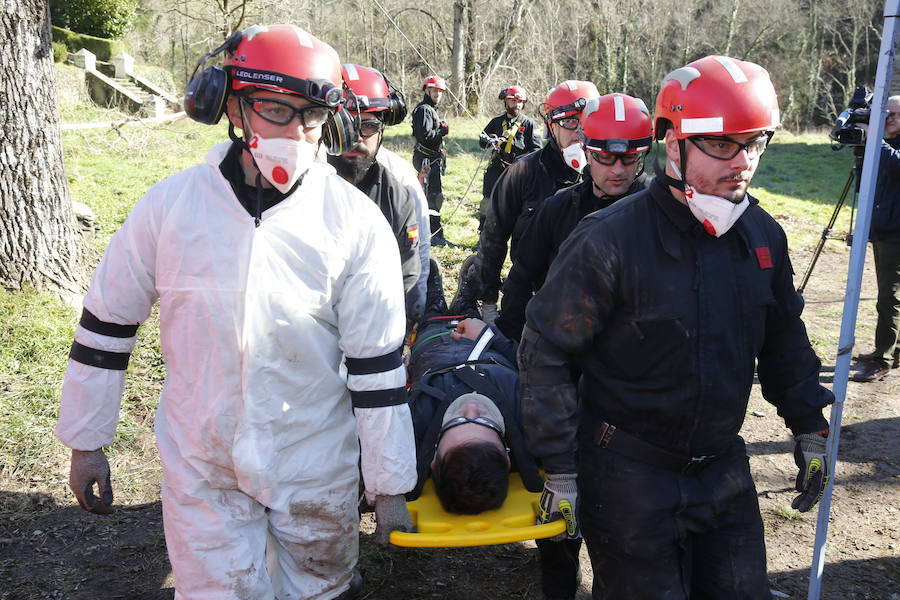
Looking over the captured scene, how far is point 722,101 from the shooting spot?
2.28m

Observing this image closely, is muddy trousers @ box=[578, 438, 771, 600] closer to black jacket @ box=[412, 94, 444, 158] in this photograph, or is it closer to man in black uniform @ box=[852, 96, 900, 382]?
man in black uniform @ box=[852, 96, 900, 382]

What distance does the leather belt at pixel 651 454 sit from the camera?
2.42 metres

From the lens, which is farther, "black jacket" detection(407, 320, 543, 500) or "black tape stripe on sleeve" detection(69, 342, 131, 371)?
"black jacket" detection(407, 320, 543, 500)

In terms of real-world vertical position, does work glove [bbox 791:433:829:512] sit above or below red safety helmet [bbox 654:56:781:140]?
below

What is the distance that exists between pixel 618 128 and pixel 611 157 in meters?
0.15

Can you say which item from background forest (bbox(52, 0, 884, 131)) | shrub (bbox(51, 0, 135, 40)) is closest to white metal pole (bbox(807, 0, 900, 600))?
background forest (bbox(52, 0, 884, 131))

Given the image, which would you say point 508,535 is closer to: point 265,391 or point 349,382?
point 349,382

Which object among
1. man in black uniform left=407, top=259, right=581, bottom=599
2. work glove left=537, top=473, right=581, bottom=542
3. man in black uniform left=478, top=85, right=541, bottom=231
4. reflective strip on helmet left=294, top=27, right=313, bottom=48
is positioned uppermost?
reflective strip on helmet left=294, top=27, right=313, bottom=48

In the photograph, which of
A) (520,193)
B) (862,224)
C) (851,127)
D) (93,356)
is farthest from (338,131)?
(851,127)

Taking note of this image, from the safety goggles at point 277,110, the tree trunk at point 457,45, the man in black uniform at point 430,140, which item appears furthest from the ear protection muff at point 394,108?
the tree trunk at point 457,45

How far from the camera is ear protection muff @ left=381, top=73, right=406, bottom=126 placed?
13.9 feet

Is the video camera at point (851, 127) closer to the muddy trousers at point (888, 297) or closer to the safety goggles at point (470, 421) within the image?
the muddy trousers at point (888, 297)

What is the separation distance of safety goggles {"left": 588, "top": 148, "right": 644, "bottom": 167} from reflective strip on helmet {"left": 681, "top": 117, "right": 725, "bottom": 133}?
4.83ft

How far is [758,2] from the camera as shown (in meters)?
37.9
